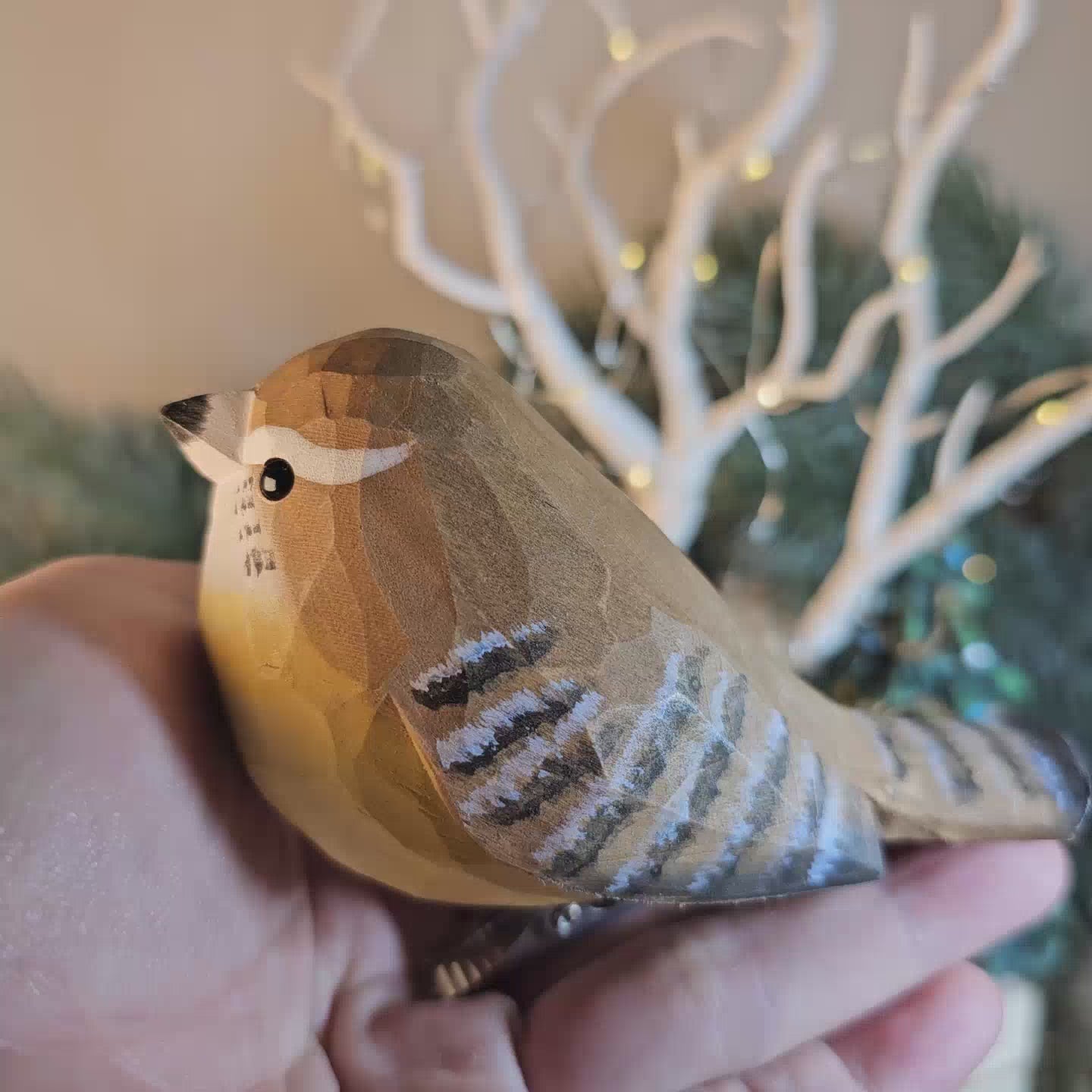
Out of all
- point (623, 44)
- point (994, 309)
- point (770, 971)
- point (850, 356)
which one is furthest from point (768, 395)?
point (770, 971)

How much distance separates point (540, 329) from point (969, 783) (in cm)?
44

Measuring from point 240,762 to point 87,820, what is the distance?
86 mm

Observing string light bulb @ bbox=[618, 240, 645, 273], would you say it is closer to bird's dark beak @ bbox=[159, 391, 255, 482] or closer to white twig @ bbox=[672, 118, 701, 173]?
white twig @ bbox=[672, 118, 701, 173]

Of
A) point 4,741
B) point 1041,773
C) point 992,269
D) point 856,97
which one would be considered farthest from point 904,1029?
point 856,97

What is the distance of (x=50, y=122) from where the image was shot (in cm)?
76

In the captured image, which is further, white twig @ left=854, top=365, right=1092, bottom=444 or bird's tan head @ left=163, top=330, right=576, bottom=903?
white twig @ left=854, top=365, right=1092, bottom=444

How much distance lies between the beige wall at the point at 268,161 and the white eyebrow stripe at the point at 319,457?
54 cm

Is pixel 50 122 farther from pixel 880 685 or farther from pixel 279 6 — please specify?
pixel 880 685

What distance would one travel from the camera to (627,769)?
30 cm

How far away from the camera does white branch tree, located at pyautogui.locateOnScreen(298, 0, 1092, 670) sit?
25.0 inches

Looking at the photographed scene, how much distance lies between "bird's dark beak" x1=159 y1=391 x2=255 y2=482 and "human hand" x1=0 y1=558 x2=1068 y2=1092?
0.32ft

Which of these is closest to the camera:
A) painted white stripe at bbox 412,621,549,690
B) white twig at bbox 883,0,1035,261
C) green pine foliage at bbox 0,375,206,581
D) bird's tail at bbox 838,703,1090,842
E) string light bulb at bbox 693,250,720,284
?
painted white stripe at bbox 412,621,549,690

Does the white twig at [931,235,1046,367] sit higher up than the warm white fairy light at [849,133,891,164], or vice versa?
the warm white fairy light at [849,133,891,164]

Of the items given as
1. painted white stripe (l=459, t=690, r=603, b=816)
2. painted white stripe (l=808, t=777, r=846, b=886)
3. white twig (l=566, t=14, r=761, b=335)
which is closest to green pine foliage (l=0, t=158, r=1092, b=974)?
white twig (l=566, t=14, r=761, b=335)
